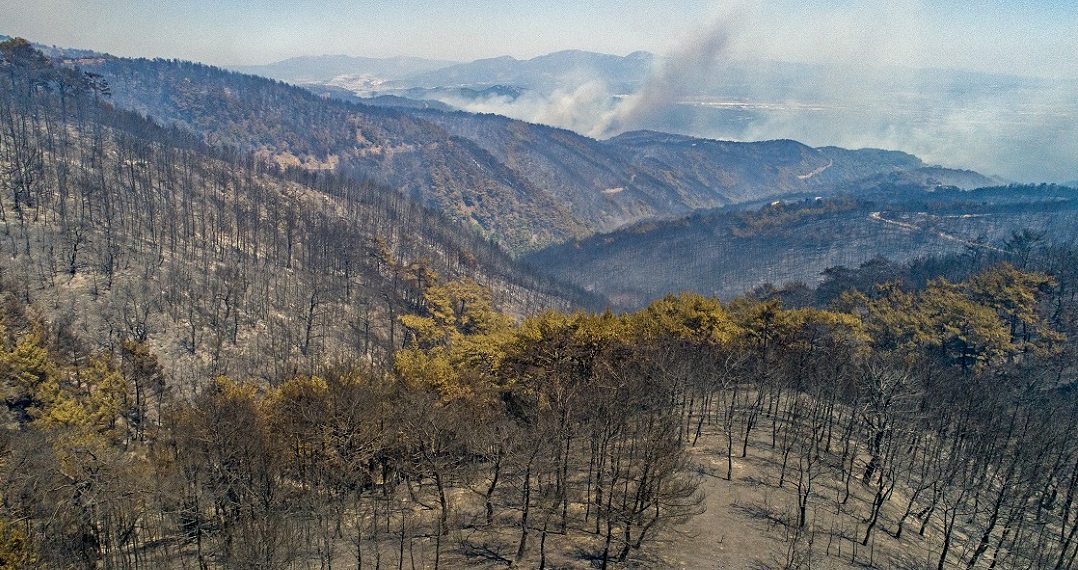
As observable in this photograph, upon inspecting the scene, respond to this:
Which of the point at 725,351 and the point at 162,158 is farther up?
the point at 162,158

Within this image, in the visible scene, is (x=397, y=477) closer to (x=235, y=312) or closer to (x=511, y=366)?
(x=511, y=366)

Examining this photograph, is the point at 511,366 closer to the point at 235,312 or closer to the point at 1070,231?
the point at 235,312

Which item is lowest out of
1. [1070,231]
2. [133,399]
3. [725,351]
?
[133,399]

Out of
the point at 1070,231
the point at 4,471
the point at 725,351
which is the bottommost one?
the point at 4,471

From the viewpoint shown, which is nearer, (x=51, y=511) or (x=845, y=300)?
(x=51, y=511)

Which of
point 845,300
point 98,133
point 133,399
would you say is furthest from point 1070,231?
point 98,133

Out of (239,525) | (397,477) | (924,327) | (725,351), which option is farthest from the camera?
(924,327)

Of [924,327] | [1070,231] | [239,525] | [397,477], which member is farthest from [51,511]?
[1070,231]

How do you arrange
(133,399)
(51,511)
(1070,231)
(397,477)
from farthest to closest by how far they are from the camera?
(1070,231), (133,399), (397,477), (51,511)

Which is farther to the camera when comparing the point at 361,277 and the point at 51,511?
the point at 361,277
